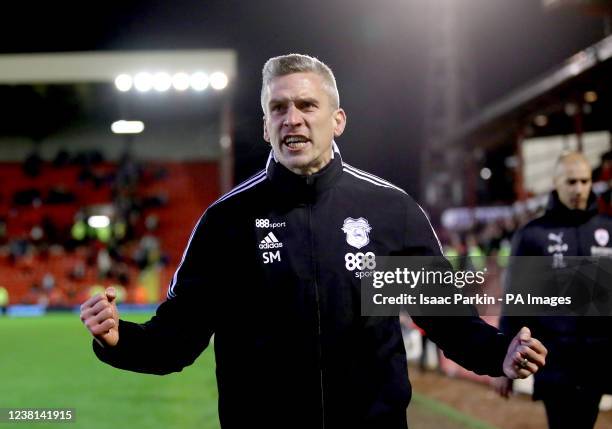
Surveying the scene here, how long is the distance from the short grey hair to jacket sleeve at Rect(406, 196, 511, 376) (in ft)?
1.63

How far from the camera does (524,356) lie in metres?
2.39

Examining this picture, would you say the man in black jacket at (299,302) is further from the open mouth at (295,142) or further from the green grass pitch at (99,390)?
the green grass pitch at (99,390)

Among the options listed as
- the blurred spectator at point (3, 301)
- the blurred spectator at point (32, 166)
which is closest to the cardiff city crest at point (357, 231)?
the blurred spectator at point (3, 301)

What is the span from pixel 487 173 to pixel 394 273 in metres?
35.5

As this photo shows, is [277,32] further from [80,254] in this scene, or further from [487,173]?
[487,173]

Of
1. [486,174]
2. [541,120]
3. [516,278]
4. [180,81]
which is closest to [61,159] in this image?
[180,81]

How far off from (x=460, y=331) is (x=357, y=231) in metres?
0.48

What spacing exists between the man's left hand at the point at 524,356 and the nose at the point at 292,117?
0.96 m

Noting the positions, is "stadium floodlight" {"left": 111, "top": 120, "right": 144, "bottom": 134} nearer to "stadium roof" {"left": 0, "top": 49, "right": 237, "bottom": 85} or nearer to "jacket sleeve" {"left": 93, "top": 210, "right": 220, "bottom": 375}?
"stadium roof" {"left": 0, "top": 49, "right": 237, "bottom": 85}

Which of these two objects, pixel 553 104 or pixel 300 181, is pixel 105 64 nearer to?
pixel 553 104

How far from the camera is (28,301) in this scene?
22.2 m

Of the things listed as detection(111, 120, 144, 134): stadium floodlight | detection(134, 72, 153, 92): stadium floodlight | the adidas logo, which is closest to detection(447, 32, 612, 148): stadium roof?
the adidas logo

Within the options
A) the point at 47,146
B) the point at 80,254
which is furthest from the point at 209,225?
the point at 47,146

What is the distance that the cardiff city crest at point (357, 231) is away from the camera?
8.41 feet
